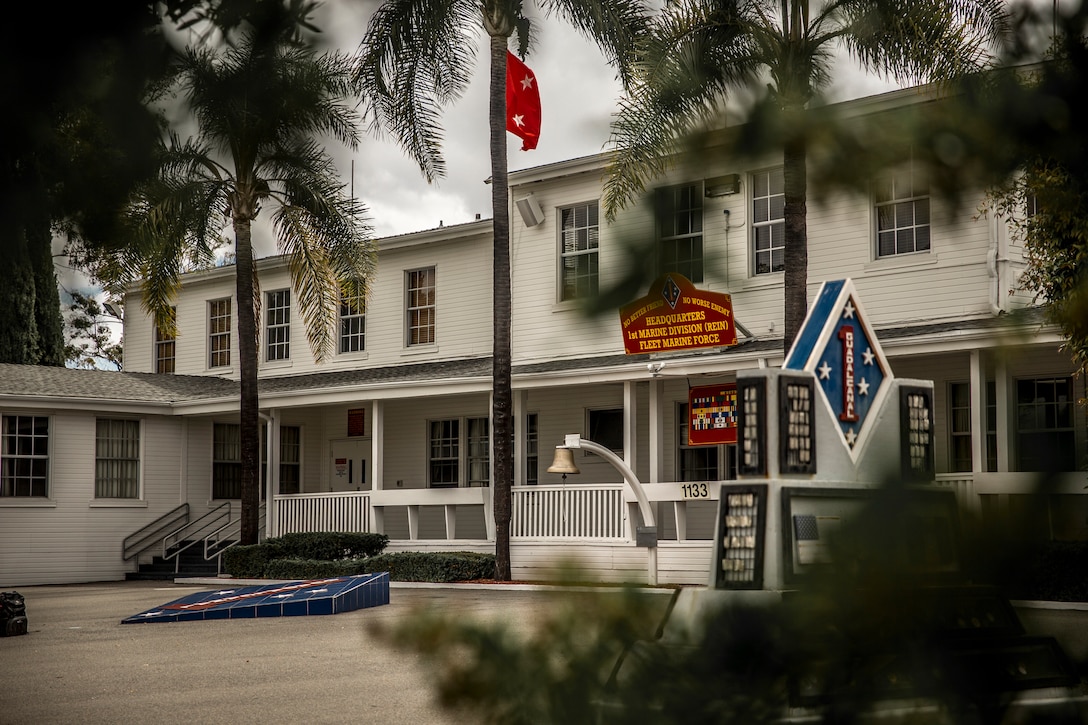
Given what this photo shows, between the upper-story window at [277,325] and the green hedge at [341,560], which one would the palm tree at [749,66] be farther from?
the upper-story window at [277,325]

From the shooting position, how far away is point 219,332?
29797mm

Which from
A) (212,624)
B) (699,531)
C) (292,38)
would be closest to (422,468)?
(699,531)

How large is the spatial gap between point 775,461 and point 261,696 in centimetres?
451

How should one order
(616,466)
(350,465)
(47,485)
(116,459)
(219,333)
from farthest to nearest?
(219,333) < (350,465) < (116,459) < (47,485) < (616,466)

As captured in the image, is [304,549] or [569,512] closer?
[569,512]

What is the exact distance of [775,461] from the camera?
7.04 meters

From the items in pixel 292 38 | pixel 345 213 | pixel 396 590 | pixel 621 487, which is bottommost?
pixel 396 590

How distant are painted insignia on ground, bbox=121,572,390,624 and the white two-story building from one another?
2.94m

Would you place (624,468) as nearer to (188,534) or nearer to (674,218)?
(188,534)

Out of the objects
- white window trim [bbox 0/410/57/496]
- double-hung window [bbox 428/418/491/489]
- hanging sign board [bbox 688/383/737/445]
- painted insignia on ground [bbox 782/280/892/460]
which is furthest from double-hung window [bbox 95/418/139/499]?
painted insignia on ground [bbox 782/280/892/460]

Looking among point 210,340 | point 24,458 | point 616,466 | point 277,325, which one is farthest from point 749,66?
point 210,340

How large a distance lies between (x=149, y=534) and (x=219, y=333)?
599 centimetres

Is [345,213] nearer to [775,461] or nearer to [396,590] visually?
[396,590]

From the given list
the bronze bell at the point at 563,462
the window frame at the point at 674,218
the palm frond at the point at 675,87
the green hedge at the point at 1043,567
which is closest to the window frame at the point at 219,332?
the bronze bell at the point at 563,462
